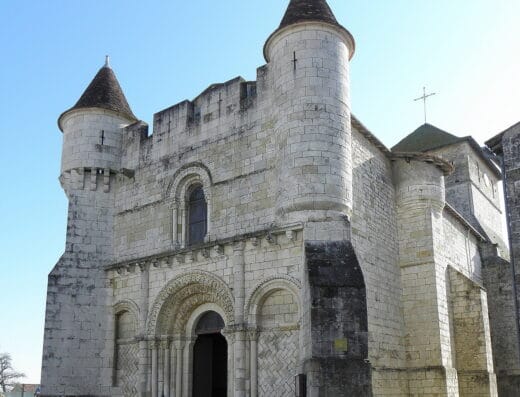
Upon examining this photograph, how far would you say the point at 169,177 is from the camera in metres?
16.0

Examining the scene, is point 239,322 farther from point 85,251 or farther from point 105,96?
point 105,96

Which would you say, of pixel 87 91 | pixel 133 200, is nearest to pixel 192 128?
pixel 133 200

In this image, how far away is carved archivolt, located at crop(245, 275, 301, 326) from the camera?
12.9 meters

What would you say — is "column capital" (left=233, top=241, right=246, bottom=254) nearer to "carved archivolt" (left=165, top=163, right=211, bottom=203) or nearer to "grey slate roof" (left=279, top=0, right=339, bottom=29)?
"carved archivolt" (left=165, top=163, right=211, bottom=203)

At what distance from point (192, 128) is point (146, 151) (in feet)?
5.79

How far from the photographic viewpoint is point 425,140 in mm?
27547

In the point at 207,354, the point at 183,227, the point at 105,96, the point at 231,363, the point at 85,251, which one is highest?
the point at 105,96

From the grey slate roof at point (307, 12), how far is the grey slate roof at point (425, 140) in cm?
1288

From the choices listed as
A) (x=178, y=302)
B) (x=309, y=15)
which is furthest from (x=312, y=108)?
(x=178, y=302)

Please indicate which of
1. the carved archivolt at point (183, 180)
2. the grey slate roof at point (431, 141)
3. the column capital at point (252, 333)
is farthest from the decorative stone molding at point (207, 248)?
the grey slate roof at point (431, 141)

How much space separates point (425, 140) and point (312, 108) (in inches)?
617

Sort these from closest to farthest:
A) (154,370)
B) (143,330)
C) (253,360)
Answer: (253,360), (154,370), (143,330)

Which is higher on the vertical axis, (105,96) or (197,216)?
(105,96)

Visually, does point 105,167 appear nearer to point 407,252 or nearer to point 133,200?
point 133,200
